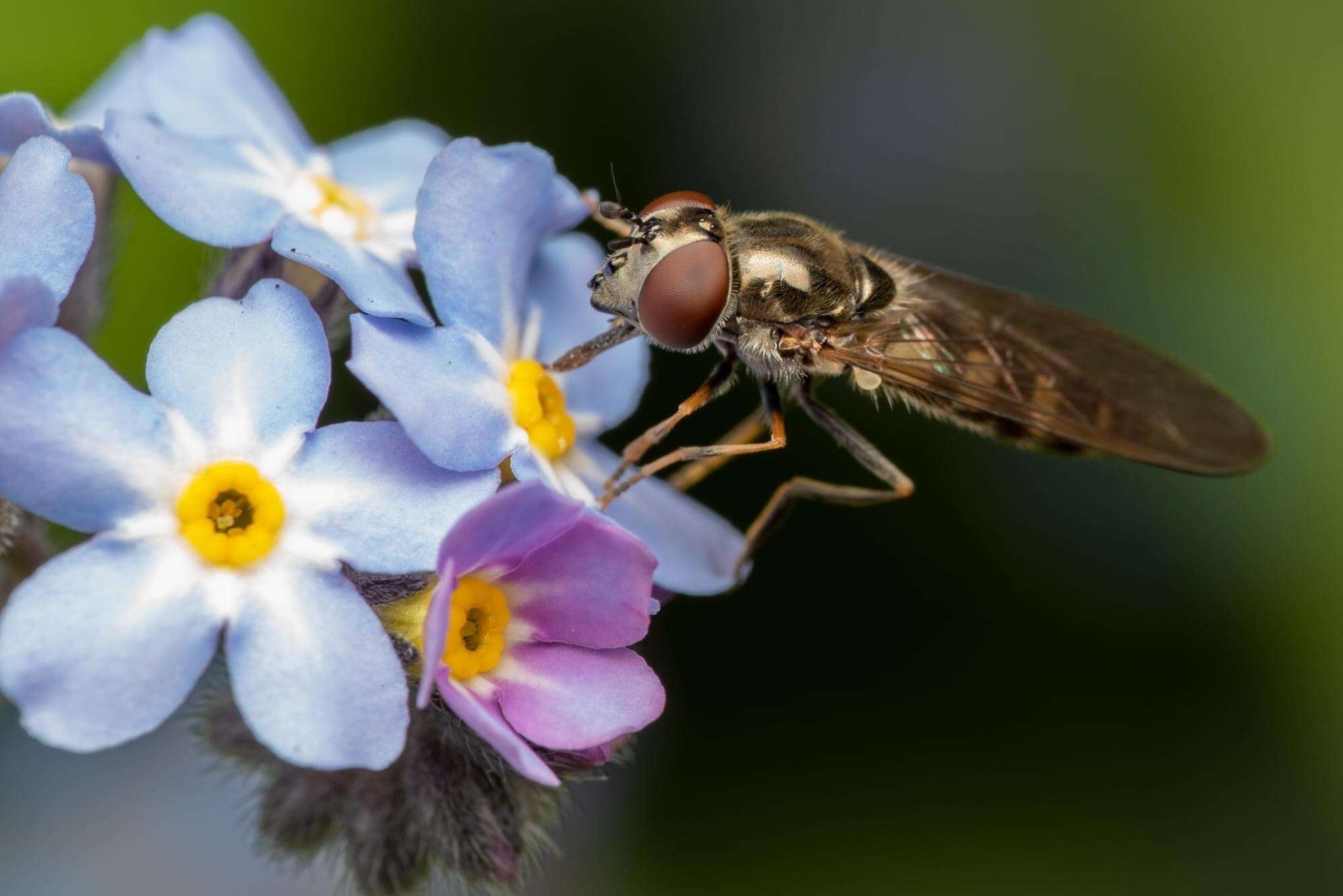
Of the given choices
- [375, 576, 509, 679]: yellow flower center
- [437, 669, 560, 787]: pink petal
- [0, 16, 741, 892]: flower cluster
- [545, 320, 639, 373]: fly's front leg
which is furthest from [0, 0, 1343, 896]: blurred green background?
[437, 669, 560, 787]: pink petal

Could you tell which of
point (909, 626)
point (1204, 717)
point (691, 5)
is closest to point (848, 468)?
point (909, 626)

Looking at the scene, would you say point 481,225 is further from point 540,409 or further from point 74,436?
point 74,436

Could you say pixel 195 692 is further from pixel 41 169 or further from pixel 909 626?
pixel 909 626

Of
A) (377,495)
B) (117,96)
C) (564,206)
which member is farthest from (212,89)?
(377,495)

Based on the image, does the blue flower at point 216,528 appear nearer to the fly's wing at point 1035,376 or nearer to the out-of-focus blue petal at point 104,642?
the out-of-focus blue petal at point 104,642

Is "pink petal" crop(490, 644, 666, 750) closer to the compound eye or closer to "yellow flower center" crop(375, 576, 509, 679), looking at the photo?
"yellow flower center" crop(375, 576, 509, 679)

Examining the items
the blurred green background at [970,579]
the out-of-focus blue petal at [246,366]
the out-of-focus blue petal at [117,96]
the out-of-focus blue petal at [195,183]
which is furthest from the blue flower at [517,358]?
the blurred green background at [970,579]
